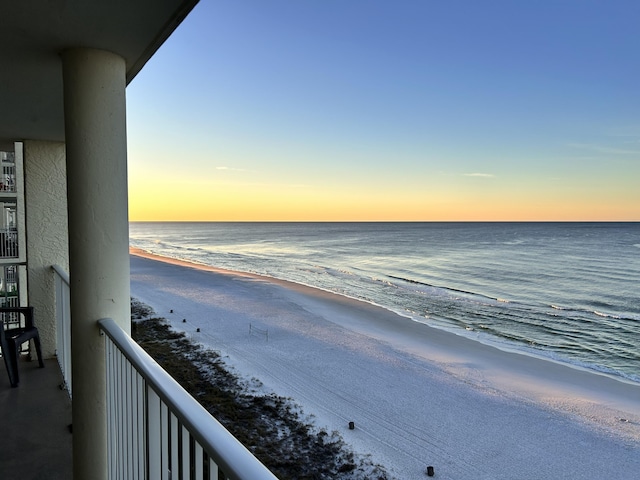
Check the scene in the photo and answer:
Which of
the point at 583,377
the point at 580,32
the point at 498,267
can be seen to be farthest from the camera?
the point at 498,267

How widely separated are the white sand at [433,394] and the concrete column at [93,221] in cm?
429

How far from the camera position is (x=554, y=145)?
36.3 metres

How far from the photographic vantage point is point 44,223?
371 cm

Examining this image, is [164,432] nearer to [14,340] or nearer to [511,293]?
[14,340]

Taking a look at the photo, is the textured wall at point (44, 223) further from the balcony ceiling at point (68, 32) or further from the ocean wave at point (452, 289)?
the ocean wave at point (452, 289)

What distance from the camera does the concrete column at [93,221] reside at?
5.89 ft

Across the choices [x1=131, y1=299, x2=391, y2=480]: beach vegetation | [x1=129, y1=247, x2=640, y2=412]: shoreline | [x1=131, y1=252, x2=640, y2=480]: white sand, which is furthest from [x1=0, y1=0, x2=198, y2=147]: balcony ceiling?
[x1=129, y1=247, x2=640, y2=412]: shoreline

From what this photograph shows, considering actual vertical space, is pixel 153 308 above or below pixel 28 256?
below

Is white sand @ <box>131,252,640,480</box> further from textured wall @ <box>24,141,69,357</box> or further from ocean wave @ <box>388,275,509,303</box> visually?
ocean wave @ <box>388,275,509,303</box>

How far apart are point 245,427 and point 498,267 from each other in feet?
82.9

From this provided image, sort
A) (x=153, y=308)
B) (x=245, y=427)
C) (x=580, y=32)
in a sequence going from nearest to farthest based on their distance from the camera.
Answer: (x=245, y=427)
(x=153, y=308)
(x=580, y=32)

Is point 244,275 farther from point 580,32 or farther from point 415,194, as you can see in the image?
point 415,194

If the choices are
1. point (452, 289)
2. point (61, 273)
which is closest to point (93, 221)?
point (61, 273)

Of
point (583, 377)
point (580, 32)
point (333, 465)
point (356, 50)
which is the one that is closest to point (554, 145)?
point (580, 32)
